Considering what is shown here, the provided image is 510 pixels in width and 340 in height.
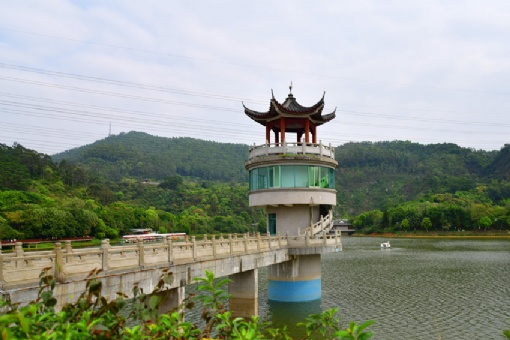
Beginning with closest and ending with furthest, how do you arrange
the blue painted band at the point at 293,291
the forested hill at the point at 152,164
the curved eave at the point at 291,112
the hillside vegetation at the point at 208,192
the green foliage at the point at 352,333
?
the green foliage at the point at 352,333 < the blue painted band at the point at 293,291 < the curved eave at the point at 291,112 < the hillside vegetation at the point at 208,192 < the forested hill at the point at 152,164

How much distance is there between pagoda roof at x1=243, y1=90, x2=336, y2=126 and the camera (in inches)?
989

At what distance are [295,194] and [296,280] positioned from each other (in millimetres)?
4577

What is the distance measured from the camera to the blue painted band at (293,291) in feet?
76.2

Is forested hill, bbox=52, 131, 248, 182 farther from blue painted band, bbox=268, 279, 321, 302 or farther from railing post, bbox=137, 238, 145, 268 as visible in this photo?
railing post, bbox=137, 238, 145, 268

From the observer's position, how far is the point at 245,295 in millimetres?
20125

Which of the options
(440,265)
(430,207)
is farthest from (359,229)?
(440,265)

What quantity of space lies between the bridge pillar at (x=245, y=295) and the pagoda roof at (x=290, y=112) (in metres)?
9.47

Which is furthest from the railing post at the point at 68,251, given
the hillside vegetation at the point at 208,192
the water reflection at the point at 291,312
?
the hillside vegetation at the point at 208,192

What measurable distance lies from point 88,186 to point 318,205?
7522cm

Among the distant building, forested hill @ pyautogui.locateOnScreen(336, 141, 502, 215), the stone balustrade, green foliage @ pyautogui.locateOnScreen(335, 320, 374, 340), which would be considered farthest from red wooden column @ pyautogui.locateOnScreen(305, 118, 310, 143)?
forested hill @ pyautogui.locateOnScreen(336, 141, 502, 215)

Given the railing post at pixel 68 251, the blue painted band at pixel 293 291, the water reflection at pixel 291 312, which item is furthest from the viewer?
the blue painted band at pixel 293 291

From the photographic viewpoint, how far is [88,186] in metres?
90.7

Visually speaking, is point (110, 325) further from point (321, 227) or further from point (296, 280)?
point (321, 227)

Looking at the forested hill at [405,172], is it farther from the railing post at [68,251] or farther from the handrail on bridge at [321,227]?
the railing post at [68,251]
